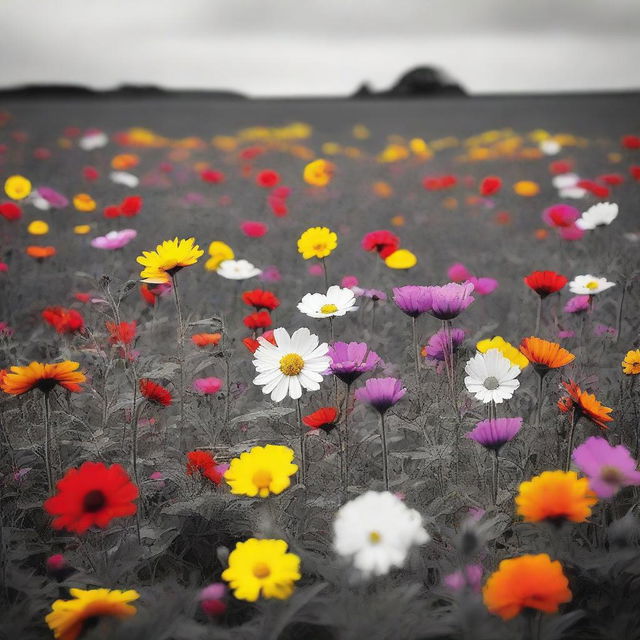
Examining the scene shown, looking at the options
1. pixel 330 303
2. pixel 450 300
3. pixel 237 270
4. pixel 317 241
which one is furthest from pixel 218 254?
pixel 450 300

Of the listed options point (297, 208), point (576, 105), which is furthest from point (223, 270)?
point (576, 105)

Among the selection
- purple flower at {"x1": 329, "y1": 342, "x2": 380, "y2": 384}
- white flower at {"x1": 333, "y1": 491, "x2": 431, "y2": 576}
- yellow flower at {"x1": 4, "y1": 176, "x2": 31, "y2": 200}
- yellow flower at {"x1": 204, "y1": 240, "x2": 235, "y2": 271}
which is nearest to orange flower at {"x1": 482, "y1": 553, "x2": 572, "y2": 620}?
white flower at {"x1": 333, "y1": 491, "x2": 431, "y2": 576}

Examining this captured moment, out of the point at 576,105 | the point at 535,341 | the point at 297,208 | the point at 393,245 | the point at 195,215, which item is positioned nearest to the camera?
the point at 535,341

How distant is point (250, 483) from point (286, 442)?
0.45 m

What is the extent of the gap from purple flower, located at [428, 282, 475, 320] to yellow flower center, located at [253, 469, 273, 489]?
1.58 ft

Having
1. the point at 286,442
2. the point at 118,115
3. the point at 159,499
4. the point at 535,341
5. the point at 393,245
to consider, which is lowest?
the point at 159,499

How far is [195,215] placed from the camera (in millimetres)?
3324

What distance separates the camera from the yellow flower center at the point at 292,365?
1.33 meters

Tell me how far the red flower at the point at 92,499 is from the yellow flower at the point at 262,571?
0.19 metres

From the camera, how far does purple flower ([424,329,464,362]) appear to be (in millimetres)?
1406

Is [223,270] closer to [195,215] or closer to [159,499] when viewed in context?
[159,499]

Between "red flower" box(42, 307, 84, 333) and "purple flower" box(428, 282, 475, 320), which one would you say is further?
"red flower" box(42, 307, 84, 333)

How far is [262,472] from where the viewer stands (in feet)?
3.63

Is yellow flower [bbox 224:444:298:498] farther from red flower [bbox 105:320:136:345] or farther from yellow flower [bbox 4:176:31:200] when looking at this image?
yellow flower [bbox 4:176:31:200]
